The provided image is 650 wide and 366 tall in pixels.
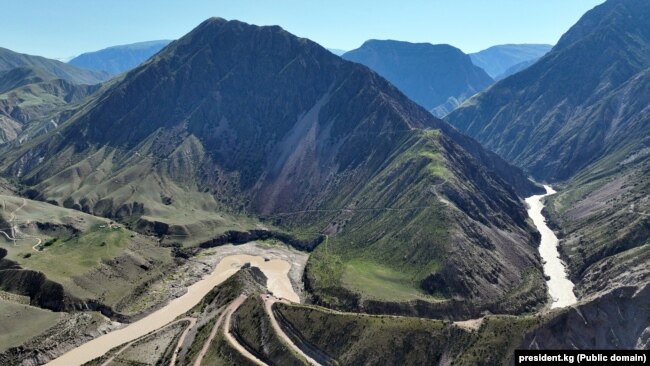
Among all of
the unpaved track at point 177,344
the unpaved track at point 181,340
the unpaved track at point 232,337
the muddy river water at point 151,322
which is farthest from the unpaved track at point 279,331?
the muddy river water at point 151,322

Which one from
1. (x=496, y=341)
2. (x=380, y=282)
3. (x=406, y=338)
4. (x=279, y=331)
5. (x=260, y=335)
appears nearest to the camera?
(x=496, y=341)

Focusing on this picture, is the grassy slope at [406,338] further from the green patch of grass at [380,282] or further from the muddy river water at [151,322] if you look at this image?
the muddy river water at [151,322]

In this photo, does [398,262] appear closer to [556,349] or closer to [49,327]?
[556,349]

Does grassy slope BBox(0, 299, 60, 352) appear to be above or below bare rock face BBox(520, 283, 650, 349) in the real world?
below

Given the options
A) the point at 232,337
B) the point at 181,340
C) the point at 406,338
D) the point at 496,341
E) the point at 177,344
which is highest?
the point at 496,341

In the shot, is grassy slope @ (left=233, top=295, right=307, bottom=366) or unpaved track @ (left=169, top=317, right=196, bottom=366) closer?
grassy slope @ (left=233, top=295, right=307, bottom=366)

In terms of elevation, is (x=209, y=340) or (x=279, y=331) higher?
(x=279, y=331)

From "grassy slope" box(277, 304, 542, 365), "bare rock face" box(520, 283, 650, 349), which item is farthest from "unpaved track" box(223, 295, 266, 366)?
"bare rock face" box(520, 283, 650, 349)

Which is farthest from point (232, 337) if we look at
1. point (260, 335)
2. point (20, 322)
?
point (20, 322)

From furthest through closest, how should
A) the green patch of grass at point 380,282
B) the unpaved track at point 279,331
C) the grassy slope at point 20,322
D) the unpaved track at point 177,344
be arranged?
the green patch of grass at point 380,282
the grassy slope at point 20,322
the unpaved track at point 177,344
the unpaved track at point 279,331

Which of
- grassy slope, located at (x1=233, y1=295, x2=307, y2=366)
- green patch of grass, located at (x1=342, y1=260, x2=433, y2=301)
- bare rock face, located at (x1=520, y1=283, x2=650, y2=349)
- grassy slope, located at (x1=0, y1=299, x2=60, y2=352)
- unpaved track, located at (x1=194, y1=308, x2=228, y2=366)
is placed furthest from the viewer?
green patch of grass, located at (x1=342, y1=260, x2=433, y2=301)

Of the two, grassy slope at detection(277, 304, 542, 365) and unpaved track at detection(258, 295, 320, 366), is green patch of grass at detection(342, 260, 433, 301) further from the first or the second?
unpaved track at detection(258, 295, 320, 366)

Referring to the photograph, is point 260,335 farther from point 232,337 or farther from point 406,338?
point 406,338

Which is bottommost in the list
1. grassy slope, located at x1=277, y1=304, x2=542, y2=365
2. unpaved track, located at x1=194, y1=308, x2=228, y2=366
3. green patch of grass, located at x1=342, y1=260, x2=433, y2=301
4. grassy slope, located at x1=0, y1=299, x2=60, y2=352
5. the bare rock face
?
grassy slope, located at x1=0, y1=299, x2=60, y2=352
